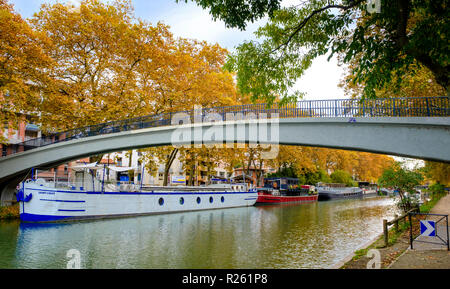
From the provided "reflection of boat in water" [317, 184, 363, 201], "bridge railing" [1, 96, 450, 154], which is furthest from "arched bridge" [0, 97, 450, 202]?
"reflection of boat in water" [317, 184, 363, 201]

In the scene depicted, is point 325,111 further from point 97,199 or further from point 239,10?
point 97,199

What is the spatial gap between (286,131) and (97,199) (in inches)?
521

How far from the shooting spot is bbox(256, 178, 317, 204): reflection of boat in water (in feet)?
120

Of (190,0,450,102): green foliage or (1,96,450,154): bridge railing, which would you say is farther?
(1,96,450,154): bridge railing

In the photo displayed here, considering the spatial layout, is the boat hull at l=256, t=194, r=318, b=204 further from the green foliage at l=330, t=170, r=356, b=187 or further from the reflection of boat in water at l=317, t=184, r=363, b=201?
the green foliage at l=330, t=170, r=356, b=187

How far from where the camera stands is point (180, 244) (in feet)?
42.9

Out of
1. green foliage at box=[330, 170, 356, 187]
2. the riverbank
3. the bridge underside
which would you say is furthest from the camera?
green foliage at box=[330, 170, 356, 187]

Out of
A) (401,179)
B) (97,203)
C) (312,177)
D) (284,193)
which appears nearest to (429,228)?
(401,179)

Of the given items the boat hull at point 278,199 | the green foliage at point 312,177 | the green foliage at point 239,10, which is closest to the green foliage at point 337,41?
the green foliage at point 239,10

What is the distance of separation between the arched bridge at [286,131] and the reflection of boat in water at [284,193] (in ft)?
69.7

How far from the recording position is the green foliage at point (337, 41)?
759 centimetres

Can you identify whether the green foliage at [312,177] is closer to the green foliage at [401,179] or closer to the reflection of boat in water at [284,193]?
the reflection of boat in water at [284,193]

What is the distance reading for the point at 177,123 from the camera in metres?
17.4

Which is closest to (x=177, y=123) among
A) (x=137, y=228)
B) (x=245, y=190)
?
(x=137, y=228)
